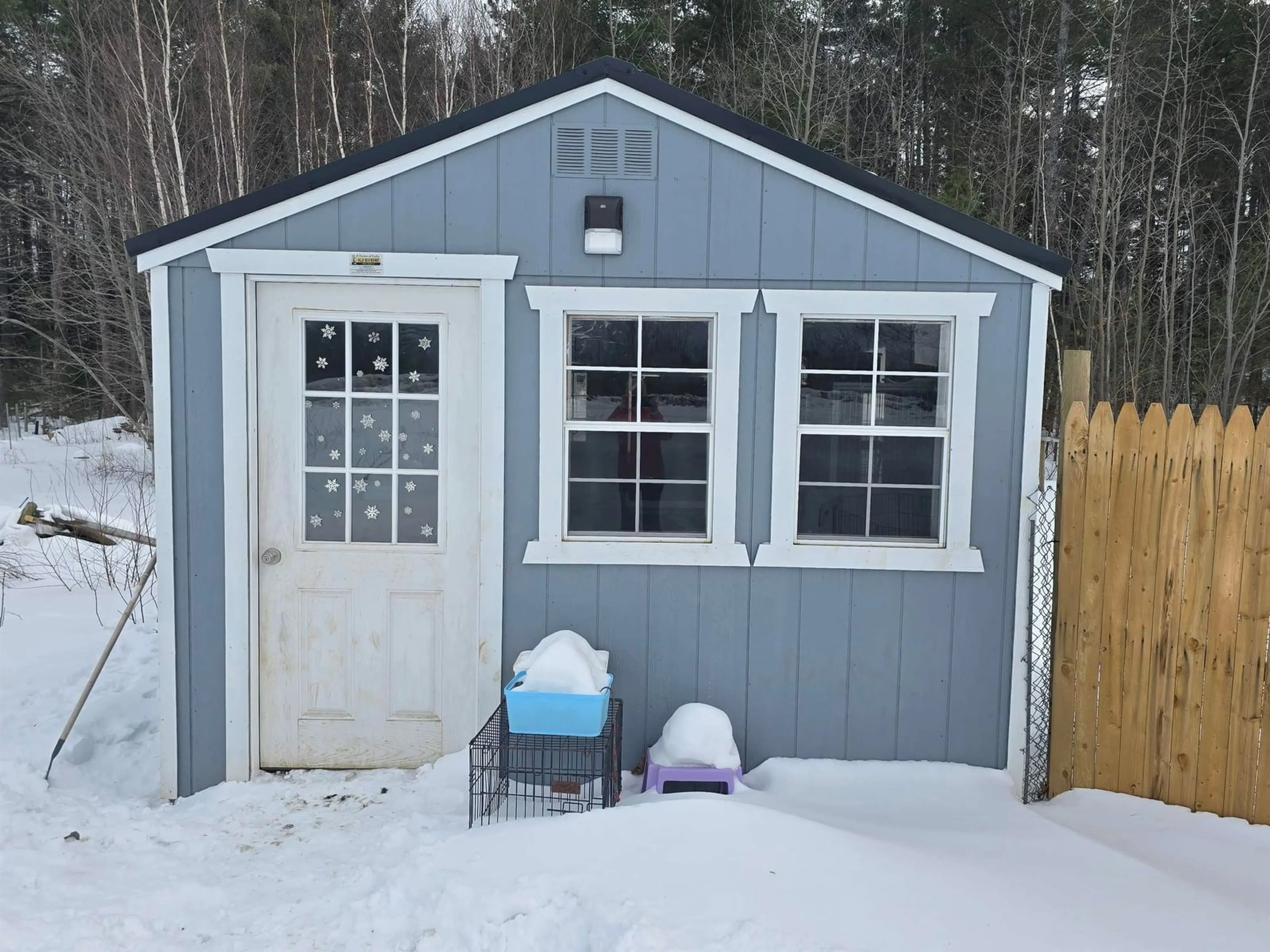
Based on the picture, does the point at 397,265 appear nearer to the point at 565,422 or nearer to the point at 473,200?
the point at 473,200

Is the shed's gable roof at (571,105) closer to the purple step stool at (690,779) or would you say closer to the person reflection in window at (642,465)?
the person reflection in window at (642,465)

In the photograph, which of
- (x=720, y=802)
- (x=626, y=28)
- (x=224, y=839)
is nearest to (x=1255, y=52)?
(x=626, y=28)

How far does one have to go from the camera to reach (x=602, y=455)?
13.5 ft

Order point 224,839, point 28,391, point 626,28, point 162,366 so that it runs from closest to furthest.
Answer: point 224,839 → point 162,366 → point 626,28 → point 28,391

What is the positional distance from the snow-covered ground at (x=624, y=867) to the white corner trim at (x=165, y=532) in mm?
288

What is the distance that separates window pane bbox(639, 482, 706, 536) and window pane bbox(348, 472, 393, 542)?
121 centimetres

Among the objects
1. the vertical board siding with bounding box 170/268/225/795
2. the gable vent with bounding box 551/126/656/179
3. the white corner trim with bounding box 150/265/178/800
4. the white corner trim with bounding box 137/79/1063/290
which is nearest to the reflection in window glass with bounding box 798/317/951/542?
the white corner trim with bounding box 137/79/1063/290

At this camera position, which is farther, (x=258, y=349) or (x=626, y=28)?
(x=626, y=28)

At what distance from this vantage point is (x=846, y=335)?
404 centimetres

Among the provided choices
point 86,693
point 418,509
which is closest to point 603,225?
point 418,509

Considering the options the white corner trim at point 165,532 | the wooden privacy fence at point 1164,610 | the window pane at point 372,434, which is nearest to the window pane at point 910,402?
the wooden privacy fence at point 1164,610

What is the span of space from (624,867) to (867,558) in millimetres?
1801

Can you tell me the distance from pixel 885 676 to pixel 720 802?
117 centimetres

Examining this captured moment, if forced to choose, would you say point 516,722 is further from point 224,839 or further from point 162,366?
point 162,366
